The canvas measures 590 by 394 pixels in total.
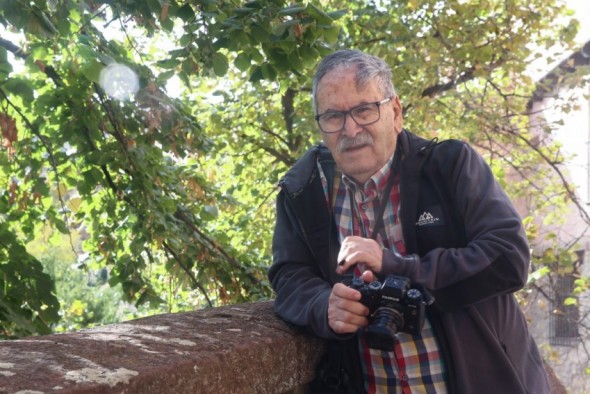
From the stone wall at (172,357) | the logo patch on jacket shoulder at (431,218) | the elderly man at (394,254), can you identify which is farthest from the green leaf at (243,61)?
the logo patch on jacket shoulder at (431,218)

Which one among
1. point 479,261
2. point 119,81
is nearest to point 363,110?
point 479,261

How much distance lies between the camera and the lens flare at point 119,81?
3.79 metres

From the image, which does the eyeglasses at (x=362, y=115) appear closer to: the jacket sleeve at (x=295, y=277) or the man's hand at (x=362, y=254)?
the jacket sleeve at (x=295, y=277)

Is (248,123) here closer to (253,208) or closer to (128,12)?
(253,208)

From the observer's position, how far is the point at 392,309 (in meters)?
2.04

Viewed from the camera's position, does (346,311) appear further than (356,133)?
No

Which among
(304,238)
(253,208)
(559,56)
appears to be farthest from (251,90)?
(304,238)

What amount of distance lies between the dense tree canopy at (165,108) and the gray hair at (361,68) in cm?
62

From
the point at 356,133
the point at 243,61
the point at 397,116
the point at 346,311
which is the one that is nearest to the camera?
the point at 346,311

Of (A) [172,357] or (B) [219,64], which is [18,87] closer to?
(B) [219,64]

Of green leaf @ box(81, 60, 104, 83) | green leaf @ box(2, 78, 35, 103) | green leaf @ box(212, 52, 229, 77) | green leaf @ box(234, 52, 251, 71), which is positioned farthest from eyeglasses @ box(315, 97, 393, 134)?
green leaf @ box(2, 78, 35, 103)

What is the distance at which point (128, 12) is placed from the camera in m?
3.34

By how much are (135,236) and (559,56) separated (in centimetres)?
578

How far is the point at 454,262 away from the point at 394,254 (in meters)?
0.16
